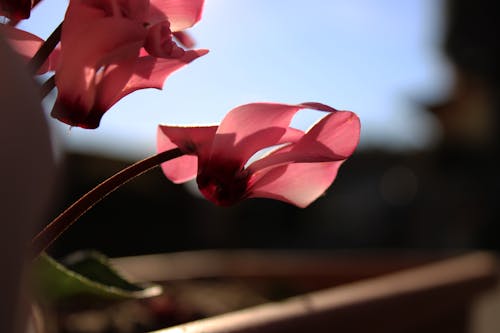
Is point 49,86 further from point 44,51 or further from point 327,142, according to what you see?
point 327,142

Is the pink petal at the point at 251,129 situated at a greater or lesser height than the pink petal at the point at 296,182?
greater

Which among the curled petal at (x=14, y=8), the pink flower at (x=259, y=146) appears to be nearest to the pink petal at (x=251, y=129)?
the pink flower at (x=259, y=146)

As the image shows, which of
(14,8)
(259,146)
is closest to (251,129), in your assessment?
(259,146)

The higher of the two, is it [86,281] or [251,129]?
[251,129]

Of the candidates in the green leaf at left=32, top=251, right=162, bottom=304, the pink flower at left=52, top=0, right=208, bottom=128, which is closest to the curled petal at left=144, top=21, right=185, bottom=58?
the pink flower at left=52, top=0, right=208, bottom=128

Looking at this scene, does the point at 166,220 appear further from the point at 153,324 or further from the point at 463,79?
the point at 463,79

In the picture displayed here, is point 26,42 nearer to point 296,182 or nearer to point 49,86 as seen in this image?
point 49,86

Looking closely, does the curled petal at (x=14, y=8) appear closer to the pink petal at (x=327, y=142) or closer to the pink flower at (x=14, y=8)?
the pink flower at (x=14, y=8)

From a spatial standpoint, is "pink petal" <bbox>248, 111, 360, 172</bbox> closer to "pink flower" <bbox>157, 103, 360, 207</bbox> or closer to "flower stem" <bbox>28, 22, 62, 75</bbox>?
"pink flower" <bbox>157, 103, 360, 207</bbox>
